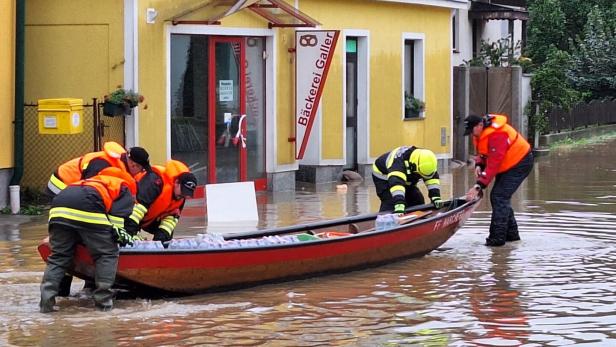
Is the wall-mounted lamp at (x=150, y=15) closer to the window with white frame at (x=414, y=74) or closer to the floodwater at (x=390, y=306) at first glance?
the floodwater at (x=390, y=306)

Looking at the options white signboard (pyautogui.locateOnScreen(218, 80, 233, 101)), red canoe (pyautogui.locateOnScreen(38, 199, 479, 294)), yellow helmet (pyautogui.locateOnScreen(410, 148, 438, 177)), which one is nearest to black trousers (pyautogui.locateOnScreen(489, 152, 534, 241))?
red canoe (pyautogui.locateOnScreen(38, 199, 479, 294))

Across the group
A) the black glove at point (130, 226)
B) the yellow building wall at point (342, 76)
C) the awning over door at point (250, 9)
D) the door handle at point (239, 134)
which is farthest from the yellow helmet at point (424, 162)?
the door handle at point (239, 134)

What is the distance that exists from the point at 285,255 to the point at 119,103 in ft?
22.7

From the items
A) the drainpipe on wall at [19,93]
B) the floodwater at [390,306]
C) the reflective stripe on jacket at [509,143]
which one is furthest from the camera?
the drainpipe on wall at [19,93]

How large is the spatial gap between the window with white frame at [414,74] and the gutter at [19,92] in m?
10.3

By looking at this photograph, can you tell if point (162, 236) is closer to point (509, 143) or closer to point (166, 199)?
point (166, 199)

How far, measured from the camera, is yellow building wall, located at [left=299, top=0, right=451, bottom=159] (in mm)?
23656

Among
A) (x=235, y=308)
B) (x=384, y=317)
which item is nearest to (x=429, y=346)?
(x=384, y=317)

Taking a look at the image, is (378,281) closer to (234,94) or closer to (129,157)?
(129,157)

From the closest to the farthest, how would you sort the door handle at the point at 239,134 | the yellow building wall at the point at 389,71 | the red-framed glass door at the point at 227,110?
the red-framed glass door at the point at 227,110 < the door handle at the point at 239,134 < the yellow building wall at the point at 389,71

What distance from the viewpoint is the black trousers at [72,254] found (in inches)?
417

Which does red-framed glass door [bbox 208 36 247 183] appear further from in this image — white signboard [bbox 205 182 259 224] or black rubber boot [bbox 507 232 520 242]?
black rubber boot [bbox 507 232 520 242]

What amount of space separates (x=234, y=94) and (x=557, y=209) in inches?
219

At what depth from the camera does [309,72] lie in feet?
71.9
